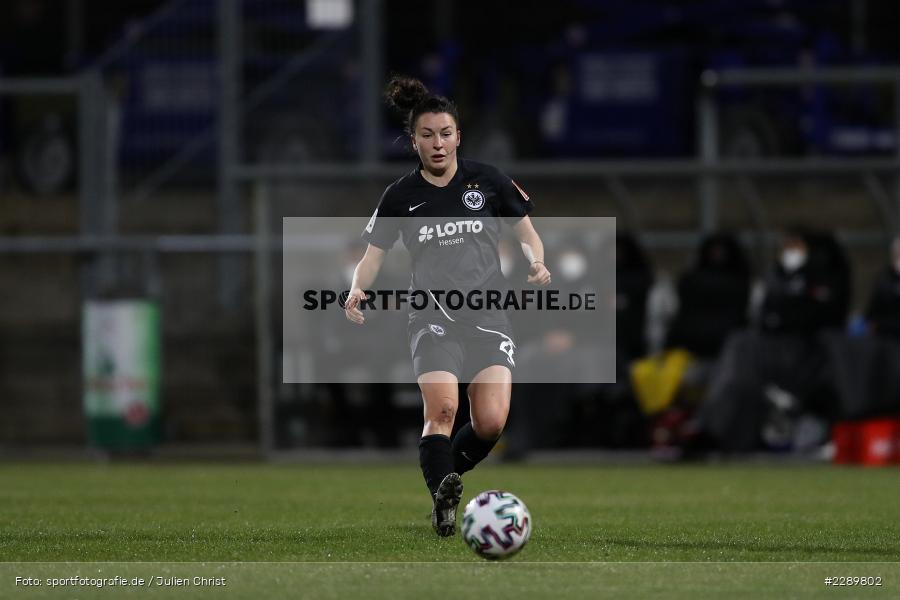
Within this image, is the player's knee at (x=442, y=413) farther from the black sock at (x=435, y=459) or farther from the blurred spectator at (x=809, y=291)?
the blurred spectator at (x=809, y=291)

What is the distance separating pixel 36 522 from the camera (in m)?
9.37

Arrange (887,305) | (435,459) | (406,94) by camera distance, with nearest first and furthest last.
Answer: (435,459) < (406,94) < (887,305)

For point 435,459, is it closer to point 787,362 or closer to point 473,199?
point 473,199

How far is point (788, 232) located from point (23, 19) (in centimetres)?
1238

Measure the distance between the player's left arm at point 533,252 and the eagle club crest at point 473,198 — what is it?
0.27 m

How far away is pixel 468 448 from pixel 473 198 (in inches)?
45.9

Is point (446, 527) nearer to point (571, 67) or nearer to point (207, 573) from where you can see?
point (207, 573)

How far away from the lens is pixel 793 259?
15.5 meters

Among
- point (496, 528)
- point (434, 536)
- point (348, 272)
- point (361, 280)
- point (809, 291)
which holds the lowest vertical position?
point (434, 536)

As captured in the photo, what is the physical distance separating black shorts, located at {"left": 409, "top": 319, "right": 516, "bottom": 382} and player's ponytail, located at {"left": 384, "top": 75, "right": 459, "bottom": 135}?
884 millimetres

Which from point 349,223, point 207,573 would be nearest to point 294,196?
point 349,223

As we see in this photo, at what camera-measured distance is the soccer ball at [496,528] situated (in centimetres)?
725

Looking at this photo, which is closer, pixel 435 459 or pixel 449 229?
pixel 435 459

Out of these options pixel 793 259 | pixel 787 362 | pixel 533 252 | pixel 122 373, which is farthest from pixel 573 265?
pixel 533 252
